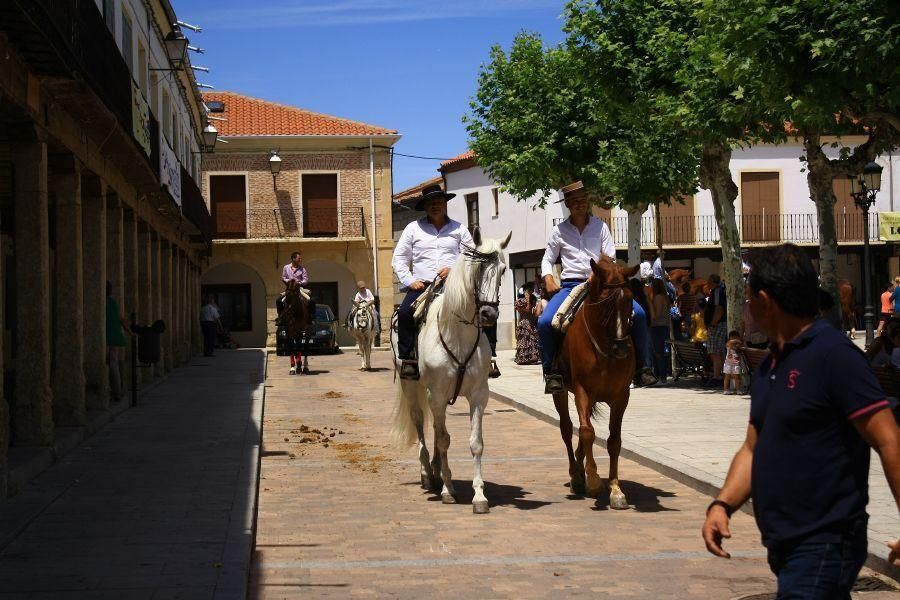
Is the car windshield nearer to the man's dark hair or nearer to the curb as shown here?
the curb

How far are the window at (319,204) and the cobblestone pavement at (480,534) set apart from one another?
113 feet

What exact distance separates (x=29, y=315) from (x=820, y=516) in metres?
9.01

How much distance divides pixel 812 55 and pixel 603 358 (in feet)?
14.1

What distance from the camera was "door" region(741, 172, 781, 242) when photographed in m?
43.2

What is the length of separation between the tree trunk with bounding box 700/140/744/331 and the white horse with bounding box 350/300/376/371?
1085 cm

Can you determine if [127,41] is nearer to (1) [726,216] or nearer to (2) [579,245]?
(1) [726,216]

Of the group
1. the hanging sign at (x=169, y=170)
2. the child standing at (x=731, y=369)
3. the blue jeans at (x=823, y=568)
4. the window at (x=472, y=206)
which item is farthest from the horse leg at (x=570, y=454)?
the window at (x=472, y=206)

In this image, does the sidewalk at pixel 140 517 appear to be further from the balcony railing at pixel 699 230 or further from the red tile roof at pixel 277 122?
the red tile roof at pixel 277 122

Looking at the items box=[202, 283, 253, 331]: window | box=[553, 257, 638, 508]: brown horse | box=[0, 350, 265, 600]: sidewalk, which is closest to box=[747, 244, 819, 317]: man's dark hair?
box=[0, 350, 265, 600]: sidewalk

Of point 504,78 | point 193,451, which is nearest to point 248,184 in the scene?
point 504,78

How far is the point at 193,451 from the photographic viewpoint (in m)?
11.7

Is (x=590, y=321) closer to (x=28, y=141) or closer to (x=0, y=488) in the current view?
(x=0, y=488)

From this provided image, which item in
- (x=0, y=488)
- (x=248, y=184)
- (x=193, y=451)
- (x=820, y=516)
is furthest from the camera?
(x=248, y=184)

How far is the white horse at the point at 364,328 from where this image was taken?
2789 centimetres
